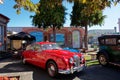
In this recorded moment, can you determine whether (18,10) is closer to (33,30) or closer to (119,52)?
(119,52)

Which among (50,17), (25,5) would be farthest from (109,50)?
(50,17)

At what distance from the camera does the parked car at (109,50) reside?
1397 centimetres

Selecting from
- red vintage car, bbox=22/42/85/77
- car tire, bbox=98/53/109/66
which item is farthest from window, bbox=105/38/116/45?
red vintage car, bbox=22/42/85/77

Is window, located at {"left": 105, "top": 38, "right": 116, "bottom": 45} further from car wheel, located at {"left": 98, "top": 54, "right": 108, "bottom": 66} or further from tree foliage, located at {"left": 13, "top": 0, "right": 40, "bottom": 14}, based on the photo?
tree foliage, located at {"left": 13, "top": 0, "right": 40, "bottom": 14}

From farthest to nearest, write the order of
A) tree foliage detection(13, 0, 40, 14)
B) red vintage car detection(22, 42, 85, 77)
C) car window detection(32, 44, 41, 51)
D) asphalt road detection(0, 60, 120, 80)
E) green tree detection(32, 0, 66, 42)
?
green tree detection(32, 0, 66, 42)
car window detection(32, 44, 41, 51)
asphalt road detection(0, 60, 120, 80)
red vintage car detection(22, 42, 85, 77)
tree foliage detection(13, 0, 40, 14)

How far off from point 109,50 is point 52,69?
4.68 metres

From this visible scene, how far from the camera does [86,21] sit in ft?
105

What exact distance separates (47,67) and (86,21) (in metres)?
21.0

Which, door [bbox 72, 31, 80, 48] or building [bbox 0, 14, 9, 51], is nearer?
building [bbox 0, 14, 9, 51]

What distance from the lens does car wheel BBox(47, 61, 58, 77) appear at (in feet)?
37.4

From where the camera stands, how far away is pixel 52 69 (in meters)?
11.6

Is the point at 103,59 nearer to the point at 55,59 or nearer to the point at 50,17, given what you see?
the point at 55,59

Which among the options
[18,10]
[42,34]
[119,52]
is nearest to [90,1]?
[18,10]

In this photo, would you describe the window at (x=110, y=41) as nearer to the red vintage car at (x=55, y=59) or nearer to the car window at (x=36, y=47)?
the red vintage car at (x=55, y=59)
